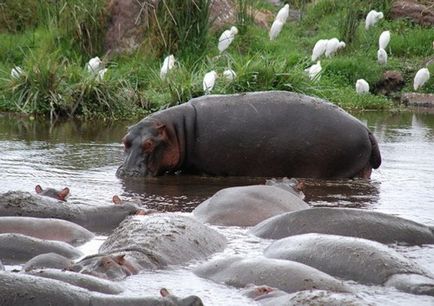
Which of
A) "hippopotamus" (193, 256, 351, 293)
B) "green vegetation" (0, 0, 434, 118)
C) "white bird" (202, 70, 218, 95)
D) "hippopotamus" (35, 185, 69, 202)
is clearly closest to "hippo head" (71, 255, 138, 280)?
"hippopotamus" (193, 256, 351, 293)

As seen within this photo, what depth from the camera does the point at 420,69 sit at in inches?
666

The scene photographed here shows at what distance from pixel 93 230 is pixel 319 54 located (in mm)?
11369

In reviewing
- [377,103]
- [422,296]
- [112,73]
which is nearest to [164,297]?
[422,296]

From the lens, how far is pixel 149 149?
808 centimetres

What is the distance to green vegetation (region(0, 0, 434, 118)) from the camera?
12.8m

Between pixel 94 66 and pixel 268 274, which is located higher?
pixel 94 66

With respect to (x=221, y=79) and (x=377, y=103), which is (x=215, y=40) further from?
(x=221, y=79)

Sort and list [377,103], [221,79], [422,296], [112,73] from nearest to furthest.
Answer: [422,296] < [221,79] < [112,73] < [377,103]

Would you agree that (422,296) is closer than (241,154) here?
Yes

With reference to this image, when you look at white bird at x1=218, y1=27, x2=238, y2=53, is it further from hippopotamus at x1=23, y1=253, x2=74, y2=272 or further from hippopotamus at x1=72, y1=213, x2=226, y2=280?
hippopotamus at x1=23, y1=253, x2=74, y2=272

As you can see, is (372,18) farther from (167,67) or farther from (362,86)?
(167,67)

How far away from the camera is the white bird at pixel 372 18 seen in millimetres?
18375

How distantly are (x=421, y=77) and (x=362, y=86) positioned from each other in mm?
990

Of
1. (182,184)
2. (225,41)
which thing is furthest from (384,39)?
(182,184)
